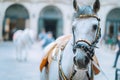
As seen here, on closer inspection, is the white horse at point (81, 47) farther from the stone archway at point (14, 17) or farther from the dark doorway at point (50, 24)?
the dark doorway at point (50, 24)

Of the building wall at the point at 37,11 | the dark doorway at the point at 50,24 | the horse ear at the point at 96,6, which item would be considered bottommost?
the dark doorway at the point at 50,24

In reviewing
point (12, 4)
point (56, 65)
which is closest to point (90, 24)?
point (56, 65)

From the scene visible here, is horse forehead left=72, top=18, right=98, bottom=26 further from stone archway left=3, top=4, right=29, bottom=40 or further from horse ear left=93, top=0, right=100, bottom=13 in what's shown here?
stone archway left=3, top=4, right=29, bottom=40

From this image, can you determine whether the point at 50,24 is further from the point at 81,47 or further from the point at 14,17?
the point at 81,47

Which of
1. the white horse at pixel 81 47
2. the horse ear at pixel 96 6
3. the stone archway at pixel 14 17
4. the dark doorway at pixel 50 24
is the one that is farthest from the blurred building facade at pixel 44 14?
the horse ear at pixel 96 6

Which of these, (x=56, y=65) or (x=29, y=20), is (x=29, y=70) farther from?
(x=29, y=20)

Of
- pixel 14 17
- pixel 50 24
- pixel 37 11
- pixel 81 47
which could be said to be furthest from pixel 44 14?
pixel 81 47

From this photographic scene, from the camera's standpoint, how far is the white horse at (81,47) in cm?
525

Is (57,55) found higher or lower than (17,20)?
higher

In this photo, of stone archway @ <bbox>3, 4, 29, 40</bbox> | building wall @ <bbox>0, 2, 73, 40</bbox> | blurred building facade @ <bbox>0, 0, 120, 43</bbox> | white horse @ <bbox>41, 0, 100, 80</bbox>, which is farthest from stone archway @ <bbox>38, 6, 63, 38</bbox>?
white horse @ <bbox>41, 0, 100, 80</bbox>

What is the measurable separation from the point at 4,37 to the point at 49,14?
579 cm

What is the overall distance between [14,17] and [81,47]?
42511mm

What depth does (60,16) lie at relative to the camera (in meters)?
47.9

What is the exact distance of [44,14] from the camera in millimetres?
48031
